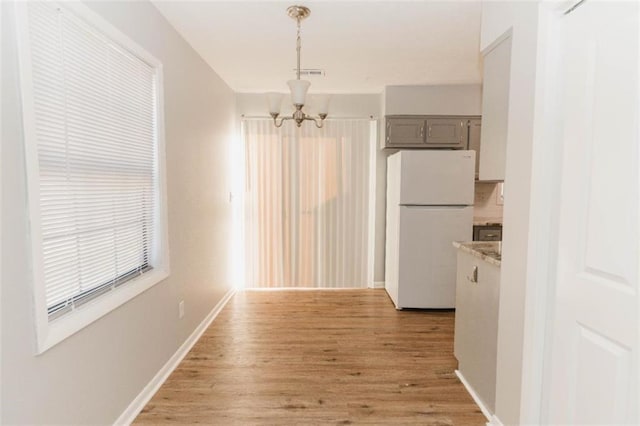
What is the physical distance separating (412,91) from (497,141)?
93.5 inches

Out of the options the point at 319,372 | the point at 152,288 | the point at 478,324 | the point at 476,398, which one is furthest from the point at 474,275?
the point at 152,288

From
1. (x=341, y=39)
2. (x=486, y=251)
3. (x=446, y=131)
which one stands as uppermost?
(x=341, y=39)

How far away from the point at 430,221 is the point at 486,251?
4.98 ft

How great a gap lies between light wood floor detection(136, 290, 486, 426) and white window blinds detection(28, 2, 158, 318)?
0.94 m

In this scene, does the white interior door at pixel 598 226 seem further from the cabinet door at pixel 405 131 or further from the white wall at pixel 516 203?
the cabinet door at pixel 405 131

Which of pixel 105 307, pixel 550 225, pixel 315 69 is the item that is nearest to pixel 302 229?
pixel 315 69

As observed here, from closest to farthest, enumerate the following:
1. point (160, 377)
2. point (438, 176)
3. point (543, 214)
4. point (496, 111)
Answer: point (543, 214)
point (496, 111)
point (160, 377)
point (438, 176)

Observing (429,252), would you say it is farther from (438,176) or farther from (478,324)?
(478,324)

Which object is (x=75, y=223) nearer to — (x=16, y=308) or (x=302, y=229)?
(x=16, y=308)

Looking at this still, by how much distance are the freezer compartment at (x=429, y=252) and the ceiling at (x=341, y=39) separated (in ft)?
4.97

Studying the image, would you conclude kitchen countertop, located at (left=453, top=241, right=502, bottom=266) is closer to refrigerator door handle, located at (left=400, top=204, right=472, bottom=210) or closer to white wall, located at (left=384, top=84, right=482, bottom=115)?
refrigerator door handle, located at (left=400, top=204, right=472, bottom=210)

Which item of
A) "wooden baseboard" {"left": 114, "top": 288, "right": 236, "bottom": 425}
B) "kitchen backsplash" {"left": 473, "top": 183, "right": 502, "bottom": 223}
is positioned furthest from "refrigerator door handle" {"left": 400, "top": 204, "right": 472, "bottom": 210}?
"wooden baseboard" {"left": 114, "top": 288, "right": 236, "bottom": 425}

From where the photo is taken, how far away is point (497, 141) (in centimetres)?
189

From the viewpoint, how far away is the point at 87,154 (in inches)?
62.8
